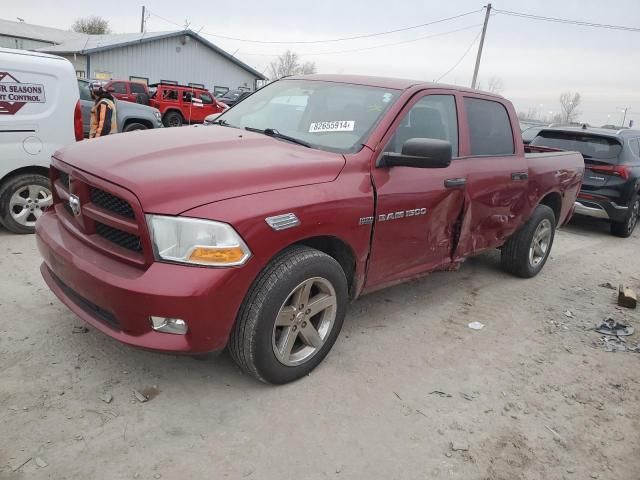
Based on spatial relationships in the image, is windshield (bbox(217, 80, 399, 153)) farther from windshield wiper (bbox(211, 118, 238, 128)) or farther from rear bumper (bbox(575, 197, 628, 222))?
rear bumper (bbox(575, 197, 628, 222))

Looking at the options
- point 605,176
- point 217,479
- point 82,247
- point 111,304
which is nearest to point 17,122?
point 82,247

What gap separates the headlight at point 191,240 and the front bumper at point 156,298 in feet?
0.16

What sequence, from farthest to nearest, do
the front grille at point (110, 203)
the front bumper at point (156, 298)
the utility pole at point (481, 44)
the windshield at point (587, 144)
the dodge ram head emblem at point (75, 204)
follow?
the utility pole at point (481, 44)
the windshield at point (587, 144)
the dodge ram head emblem at point (75, 204)
the front grille at point (110, 203)
the front bumper at point (156, 298)

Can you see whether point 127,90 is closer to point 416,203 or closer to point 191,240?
point 416,203

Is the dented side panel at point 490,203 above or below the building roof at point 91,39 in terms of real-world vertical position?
below

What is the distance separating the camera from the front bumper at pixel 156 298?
2.38m

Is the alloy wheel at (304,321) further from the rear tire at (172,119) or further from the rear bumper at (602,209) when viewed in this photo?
the rear tire at (172,119)

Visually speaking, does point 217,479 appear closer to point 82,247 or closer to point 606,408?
point 82,247

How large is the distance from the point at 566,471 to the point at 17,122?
555 cm

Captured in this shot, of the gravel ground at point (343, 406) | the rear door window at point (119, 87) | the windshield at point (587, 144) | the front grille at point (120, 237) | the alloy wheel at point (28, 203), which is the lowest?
the gravel ground at point (343, 406)

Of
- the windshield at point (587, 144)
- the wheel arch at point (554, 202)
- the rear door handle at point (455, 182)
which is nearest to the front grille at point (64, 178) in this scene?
the rear door handle at point (455, 182)

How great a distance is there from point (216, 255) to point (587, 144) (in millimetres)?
7669

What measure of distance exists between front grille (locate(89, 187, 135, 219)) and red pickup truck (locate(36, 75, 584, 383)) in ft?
0.04

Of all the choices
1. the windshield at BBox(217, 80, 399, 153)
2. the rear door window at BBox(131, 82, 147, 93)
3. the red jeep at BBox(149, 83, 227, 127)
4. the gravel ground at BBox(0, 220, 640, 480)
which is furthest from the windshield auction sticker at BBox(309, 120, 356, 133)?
the rear door window at BBox(131, 82, 147, 93)
